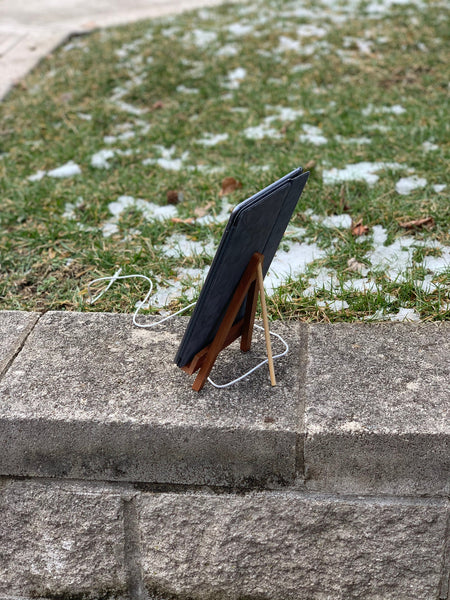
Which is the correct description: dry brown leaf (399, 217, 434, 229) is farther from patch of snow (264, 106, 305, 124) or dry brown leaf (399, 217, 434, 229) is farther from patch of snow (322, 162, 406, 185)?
patch of snow (264, 106, 305, 124)

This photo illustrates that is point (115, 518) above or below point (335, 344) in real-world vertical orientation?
below

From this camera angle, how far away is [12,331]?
2.12 metres

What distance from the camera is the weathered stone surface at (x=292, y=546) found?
180 cm

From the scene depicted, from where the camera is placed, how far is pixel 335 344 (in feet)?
6.54

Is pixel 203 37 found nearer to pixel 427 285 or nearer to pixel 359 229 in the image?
pixel 359 229

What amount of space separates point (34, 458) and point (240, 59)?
12.6ft

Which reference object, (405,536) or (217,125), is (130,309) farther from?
(217,125)

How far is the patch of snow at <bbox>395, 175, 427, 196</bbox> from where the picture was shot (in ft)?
9.88

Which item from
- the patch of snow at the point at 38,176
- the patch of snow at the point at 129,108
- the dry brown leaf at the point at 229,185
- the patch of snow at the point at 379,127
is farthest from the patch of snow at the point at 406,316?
the patch of snow at the point at 129,108

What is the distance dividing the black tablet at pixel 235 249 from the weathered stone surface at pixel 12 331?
58 cm

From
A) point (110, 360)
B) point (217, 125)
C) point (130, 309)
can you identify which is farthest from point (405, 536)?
point (217, 125)

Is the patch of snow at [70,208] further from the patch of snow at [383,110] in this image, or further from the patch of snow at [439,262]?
the patch of snow at [383,110]

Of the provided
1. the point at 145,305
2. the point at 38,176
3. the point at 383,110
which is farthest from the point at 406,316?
the point at 383,110

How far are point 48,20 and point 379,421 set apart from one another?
18.8 ft
